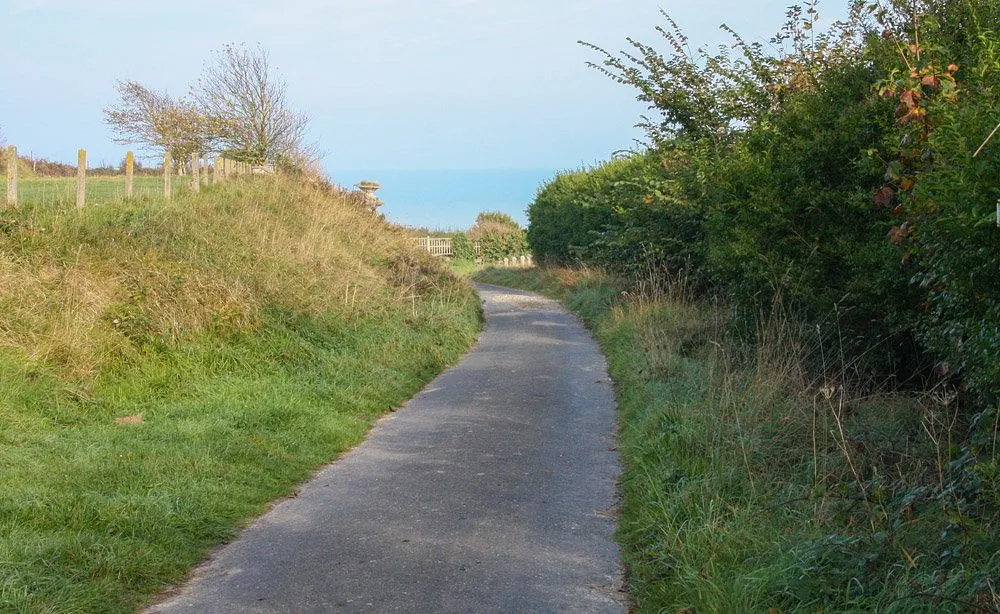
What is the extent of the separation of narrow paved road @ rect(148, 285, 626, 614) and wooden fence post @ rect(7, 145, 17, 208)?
7.81 m

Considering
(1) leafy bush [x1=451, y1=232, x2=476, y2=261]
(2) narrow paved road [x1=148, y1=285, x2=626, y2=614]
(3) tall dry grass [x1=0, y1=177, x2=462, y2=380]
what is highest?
(1) leafy bush [x1=451, y1=232, x2=476, y2=261]

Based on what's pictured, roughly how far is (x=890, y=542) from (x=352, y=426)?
21.0 ft

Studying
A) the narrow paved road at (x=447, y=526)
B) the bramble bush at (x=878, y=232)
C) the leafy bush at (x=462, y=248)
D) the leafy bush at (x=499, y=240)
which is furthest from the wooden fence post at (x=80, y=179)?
the leafy bush at (x=499, y=240)

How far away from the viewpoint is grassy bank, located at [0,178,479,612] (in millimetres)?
5797

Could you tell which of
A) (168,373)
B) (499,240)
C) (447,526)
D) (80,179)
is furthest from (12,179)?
(499,240)

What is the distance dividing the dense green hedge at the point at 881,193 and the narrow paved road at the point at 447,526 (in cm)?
265

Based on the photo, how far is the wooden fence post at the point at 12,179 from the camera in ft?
47.2

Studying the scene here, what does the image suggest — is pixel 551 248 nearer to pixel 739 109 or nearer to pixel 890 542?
pixel 739 109

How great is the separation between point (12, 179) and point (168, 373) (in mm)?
6524

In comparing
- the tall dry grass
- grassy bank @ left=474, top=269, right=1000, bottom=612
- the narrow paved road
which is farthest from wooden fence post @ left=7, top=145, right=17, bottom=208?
grassy bank @ left=474, top=269, right=1000, bottom=612

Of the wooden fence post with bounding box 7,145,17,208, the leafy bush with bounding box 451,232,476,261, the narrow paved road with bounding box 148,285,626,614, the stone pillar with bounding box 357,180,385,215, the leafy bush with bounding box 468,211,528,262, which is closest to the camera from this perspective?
the narrow paved road with bounding box 148,285,626,614

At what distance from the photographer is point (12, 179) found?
1492cm

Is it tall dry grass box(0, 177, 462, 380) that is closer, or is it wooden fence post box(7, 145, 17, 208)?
tall dry grass box(0, 177, 462, 380)

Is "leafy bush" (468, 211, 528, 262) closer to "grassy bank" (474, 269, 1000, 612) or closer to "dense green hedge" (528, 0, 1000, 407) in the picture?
"dense green hedge" (528, 0, 1000, 407)
